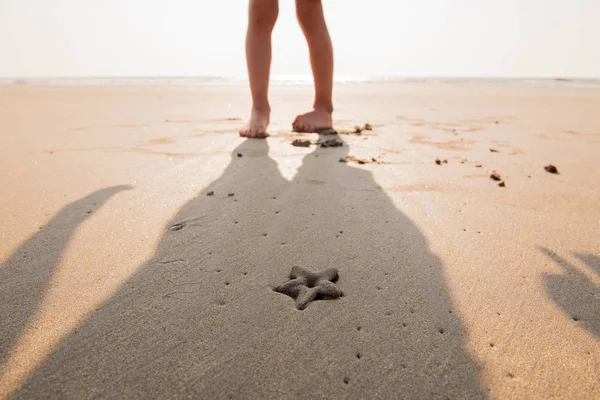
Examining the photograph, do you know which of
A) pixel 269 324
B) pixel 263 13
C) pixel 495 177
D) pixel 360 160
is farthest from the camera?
pixel 263 13

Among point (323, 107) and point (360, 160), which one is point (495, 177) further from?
point (323, 107)

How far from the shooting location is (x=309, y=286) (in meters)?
1.15

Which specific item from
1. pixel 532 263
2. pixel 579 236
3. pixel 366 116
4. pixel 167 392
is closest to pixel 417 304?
pixel 532 263

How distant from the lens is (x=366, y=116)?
4738mm

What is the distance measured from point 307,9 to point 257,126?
3.24 feet

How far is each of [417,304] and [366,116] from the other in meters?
3.89

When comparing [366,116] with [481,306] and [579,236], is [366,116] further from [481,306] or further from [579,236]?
[481,306]

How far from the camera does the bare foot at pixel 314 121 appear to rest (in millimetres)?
3383

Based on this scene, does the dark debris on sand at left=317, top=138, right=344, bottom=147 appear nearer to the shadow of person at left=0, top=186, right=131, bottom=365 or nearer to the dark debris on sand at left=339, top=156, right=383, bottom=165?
the dark debris on sand at left=339, top=156, right=383, bottom=165

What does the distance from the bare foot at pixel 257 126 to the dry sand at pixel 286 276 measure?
0.69 meters

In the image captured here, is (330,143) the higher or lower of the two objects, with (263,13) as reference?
lower

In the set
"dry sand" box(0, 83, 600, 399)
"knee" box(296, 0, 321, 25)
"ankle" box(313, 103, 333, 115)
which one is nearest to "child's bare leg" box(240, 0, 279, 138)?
"knee" box(296, 0, 321, 25)

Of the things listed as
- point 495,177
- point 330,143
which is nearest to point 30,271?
point 330,143

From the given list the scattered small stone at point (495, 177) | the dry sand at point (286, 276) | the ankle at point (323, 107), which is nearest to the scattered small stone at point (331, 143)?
the dry sand at point (286, 276)
